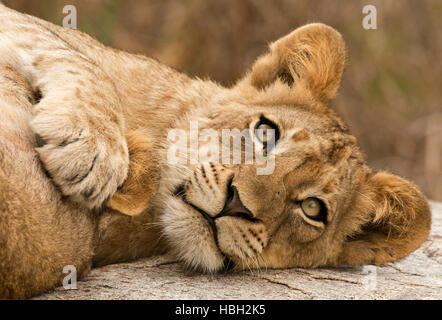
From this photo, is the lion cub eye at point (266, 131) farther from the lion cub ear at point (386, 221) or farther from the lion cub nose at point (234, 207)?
the lion cub ear at point (386, 221)

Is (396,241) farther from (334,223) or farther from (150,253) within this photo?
(150,253)

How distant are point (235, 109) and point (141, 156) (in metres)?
1.03

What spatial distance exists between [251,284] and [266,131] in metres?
0.97

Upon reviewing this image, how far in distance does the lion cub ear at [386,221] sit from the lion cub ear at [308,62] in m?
0.72

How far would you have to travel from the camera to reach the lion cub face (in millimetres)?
3465

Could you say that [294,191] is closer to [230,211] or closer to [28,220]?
[230,211]

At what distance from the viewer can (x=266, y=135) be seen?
3932mm

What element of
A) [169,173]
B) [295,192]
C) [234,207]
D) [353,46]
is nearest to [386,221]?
[295,192]

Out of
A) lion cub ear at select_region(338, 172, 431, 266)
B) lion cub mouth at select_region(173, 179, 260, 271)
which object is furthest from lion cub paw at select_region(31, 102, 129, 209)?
lion cub ear at select_region(338, 172, 431, 266)

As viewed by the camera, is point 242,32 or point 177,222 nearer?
point 177,222

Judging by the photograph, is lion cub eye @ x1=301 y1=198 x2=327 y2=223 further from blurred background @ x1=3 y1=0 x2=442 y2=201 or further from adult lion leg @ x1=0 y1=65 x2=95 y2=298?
blurred background @ x1=3 y1=0 x2=442 y2=201

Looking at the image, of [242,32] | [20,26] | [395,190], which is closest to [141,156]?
[20,26]

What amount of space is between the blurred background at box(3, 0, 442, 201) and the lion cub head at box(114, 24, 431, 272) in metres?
3.89

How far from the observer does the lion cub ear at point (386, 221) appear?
161 inches
